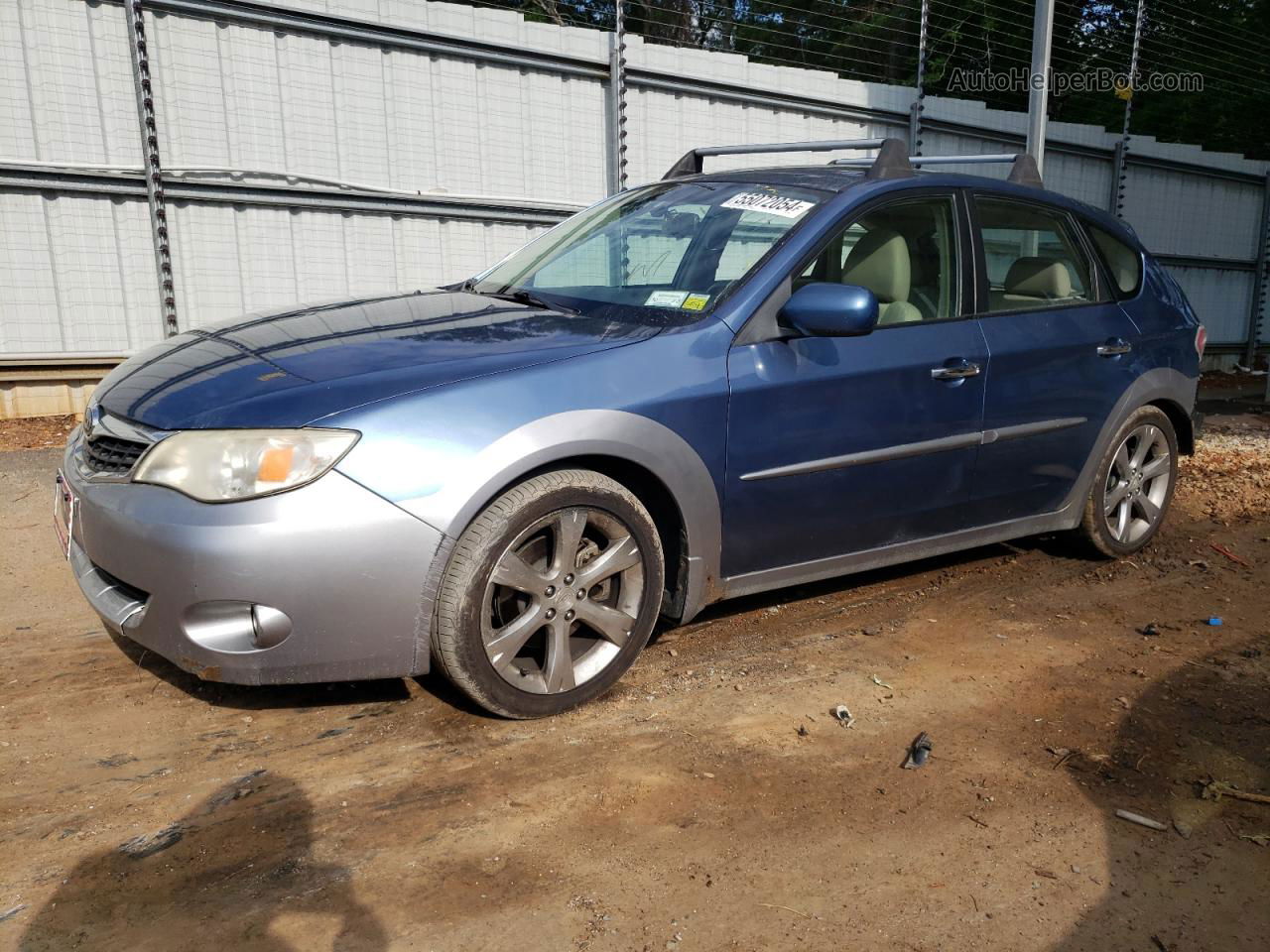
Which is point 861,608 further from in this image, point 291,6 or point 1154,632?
point 291,6

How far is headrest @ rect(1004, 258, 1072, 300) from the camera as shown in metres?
4.47

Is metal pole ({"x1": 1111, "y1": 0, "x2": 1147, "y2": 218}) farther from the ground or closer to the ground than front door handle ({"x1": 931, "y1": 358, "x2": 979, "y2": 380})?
farther from the ground

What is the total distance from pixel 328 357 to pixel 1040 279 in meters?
3.03

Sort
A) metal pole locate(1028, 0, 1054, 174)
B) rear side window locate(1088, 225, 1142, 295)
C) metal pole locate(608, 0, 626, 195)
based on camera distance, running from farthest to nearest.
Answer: metal pole locate(608, 0, 626, 195) → metal pole locate(1028, 0, 1054, 174) → rear side window locate(1088, 225, 1142, 295)

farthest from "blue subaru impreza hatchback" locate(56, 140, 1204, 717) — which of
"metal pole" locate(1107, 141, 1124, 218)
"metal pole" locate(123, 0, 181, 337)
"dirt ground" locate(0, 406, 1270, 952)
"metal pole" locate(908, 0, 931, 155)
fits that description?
"metal pole" locate(1107, 141, 1124, 218)

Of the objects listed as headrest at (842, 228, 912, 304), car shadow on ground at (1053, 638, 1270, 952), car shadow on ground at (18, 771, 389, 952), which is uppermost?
headrest at (842, 228, 912, 304)

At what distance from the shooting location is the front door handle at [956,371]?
3.92 m

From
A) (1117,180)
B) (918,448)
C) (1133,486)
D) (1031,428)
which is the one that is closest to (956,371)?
(918,448)

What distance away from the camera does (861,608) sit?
435 centimetres

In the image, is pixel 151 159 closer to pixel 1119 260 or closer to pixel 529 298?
pixel 529 298

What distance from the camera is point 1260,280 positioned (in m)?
14.9

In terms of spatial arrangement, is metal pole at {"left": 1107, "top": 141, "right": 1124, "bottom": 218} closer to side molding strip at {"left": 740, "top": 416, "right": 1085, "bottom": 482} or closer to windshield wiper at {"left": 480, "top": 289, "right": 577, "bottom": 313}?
side molding strip at {"left": 740, "top": 416, "right": 1085, "bottom": 482}

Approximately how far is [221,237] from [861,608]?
5356 mm

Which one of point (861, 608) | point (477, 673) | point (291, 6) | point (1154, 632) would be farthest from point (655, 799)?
point (291, 6)
